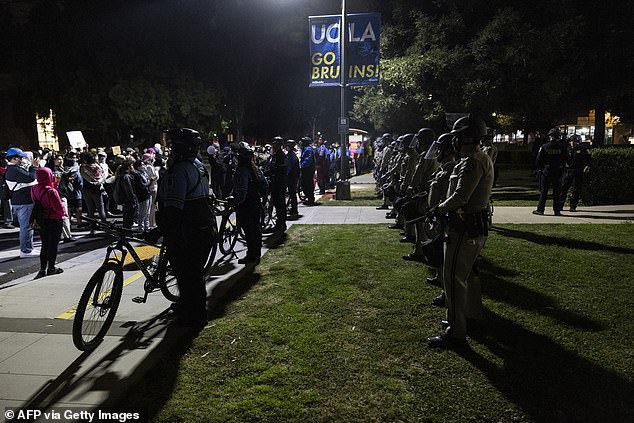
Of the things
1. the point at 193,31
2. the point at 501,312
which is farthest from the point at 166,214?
the point at 193,31

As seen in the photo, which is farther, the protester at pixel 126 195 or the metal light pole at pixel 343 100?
the metal light pole at pixel 343 100

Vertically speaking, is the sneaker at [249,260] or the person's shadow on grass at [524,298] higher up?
the sneaker at [249,260]

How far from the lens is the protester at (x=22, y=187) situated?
8.91 meters

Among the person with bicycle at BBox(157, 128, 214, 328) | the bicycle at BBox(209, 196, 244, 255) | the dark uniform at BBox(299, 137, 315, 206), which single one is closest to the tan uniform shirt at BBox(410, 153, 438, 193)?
the bicycle at BBox(209, 196, 244, 255)

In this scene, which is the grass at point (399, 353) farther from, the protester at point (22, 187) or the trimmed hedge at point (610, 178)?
the trimmed hedge at point (610, 178)

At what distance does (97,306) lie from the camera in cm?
489

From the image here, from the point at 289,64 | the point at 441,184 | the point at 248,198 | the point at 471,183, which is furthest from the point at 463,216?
the point at 289,64

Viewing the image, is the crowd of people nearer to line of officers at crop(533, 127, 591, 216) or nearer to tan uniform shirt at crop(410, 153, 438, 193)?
tan uniform shirt at crop(410, 153, 438, 193)

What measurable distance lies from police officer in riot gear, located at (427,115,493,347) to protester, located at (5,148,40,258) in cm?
754

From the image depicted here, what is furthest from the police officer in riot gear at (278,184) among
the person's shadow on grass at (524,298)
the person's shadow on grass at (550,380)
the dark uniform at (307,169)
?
the person's shadow on grass at (550,380)

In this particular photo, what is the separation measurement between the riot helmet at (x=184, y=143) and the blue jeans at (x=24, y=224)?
17.7ft

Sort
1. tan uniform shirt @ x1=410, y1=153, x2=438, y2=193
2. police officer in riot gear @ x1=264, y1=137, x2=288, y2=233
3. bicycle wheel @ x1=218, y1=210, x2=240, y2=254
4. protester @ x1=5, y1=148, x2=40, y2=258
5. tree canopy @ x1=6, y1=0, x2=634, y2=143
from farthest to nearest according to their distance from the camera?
1. tree canopy @ x1=6, y1=0, x2=634, y2=143
2. police officer in riot gear @ x1=264, y1=137, x2=288, y2=233
3. protester @ x1=5, y1=148, x2=40, y2=258
4. bicycle wheel @ x1=218, y1=210, x2=240, y2=254
5. tan uniform shirt @ x1=410, y1=153, x2=438, y2=193

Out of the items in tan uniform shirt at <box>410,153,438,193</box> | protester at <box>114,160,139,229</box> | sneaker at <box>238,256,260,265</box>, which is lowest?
sneaker at <box>238,256,260,265</box>

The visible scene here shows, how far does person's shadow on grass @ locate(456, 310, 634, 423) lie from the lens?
12.0ft
